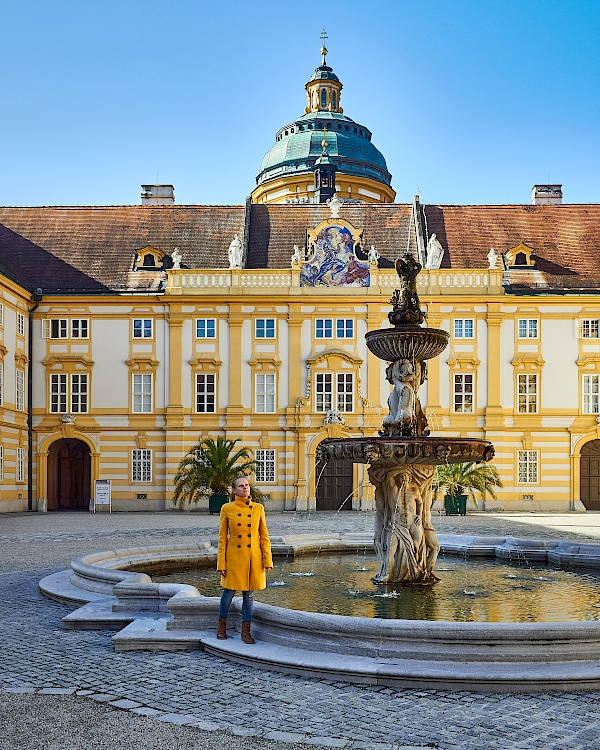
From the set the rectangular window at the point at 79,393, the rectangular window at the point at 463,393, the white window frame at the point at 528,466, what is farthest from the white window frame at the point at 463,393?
the rectangular window at the point at 79,393

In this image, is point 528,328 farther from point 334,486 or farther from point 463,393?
point 334,486

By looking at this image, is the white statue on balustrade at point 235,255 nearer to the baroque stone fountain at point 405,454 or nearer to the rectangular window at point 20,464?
the rectangular window at point 20,464

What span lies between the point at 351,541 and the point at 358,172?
46.7 meters

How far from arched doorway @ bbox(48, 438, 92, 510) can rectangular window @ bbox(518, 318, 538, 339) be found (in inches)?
734

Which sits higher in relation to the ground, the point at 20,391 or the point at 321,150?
the point at 321,150

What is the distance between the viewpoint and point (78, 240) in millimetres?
42375

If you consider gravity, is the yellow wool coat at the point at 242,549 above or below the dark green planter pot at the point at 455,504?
above

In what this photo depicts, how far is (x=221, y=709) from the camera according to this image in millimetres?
7613

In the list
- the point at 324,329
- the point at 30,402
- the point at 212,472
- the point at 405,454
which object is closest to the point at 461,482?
the point at 324,329

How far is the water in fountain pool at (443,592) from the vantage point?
11125 mm

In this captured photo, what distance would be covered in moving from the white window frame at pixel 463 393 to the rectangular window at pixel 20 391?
55.4ft

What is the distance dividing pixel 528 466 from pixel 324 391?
28.1ft

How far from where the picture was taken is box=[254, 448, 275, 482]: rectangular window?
39.0 meters

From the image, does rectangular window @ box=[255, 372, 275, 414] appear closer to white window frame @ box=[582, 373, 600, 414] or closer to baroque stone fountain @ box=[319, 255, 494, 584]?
white window frame @ box=[582, 373, 600, 414]
